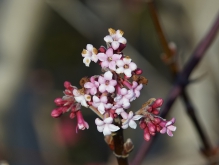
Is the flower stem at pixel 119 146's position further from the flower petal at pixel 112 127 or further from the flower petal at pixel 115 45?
the flower petal at pixel 115 45

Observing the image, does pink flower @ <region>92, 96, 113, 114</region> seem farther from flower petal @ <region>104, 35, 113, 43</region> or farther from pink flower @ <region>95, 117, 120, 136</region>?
flower petal @ <region>104, 35, 113, 43</region>

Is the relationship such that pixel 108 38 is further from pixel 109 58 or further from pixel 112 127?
pixel 112 127

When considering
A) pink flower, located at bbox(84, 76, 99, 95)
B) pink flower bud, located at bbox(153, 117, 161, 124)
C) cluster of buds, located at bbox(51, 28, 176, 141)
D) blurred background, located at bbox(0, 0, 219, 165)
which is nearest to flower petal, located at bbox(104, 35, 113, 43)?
cluster of buds, located at bbox(51, 28, 176, 141)

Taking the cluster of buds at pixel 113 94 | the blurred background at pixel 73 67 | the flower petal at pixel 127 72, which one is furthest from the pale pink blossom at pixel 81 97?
the blurred background at pixel 73 67

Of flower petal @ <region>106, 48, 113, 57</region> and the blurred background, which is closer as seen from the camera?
flower petal @ <region>106, 48, 113, 57</region>

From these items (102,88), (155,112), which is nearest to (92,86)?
(102,88)

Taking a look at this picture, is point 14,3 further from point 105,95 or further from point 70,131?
point 105,95
